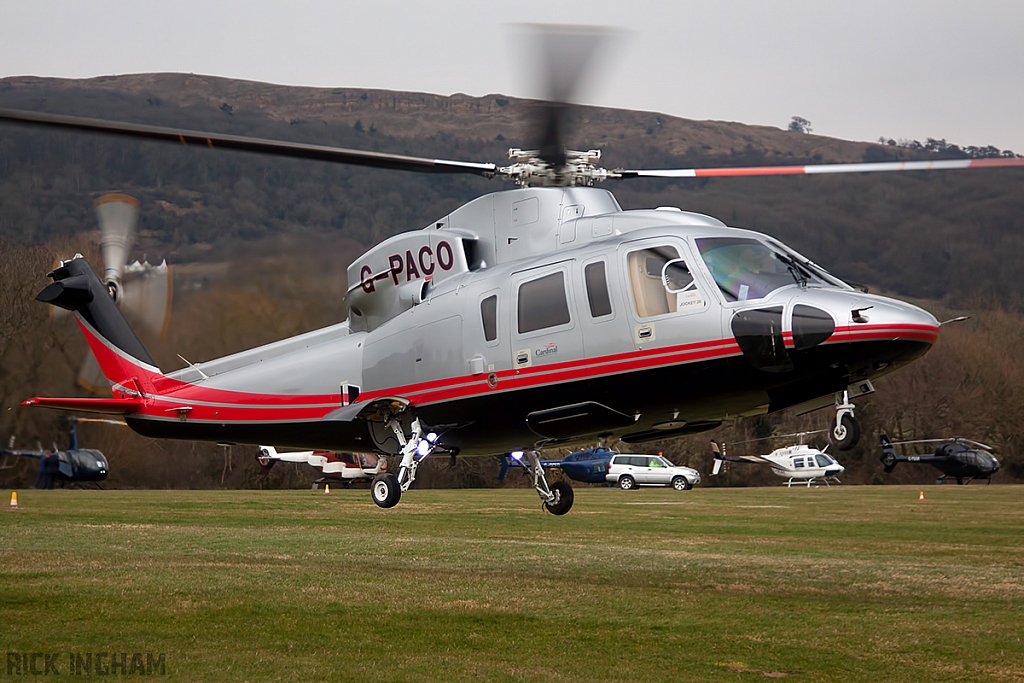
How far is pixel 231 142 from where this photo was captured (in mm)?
10945

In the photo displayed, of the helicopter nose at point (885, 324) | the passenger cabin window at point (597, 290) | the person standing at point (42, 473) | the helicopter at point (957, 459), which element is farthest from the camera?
the helicopter at point (957, 459)

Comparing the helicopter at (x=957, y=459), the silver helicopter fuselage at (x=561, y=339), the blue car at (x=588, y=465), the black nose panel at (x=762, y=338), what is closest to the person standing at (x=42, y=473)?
the blue car at (x=588, y=465)

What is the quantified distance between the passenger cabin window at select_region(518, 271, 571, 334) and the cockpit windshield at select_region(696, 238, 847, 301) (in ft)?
5.48

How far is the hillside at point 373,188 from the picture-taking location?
35219 millimetres

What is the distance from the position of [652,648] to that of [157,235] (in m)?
21.9

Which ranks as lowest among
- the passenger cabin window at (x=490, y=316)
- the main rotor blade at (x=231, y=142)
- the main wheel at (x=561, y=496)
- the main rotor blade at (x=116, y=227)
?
the main wheel at (x=561, y=496)

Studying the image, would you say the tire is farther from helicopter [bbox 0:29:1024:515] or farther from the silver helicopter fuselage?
the silver helicopter fuselage

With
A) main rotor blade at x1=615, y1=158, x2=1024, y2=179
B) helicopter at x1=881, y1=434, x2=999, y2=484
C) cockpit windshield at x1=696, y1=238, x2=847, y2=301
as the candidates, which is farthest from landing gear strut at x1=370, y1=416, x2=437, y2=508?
helicopter at x1=881, y1=434, x2=999, y2=484

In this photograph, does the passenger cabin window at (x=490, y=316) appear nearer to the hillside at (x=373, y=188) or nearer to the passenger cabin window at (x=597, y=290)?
the passenger cabin window at (x=597, y=290)

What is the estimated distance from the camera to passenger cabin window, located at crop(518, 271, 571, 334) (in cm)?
1214

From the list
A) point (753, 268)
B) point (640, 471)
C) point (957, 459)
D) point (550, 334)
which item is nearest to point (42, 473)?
point (640, 471)

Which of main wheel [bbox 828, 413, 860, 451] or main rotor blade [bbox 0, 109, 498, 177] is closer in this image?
main rotor blade [bbox 0, 109, 498, 177]

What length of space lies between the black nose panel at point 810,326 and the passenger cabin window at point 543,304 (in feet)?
8.44

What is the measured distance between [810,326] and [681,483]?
37.6 metres
